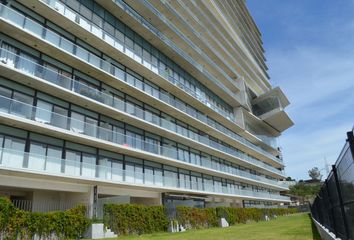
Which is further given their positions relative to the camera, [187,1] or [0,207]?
[187,1]

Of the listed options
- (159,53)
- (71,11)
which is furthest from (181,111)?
(71,11)

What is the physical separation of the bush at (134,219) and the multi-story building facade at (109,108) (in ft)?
9.19

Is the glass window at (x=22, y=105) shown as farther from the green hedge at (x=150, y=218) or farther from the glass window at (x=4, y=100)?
the green hedge at (x=150, y=218)

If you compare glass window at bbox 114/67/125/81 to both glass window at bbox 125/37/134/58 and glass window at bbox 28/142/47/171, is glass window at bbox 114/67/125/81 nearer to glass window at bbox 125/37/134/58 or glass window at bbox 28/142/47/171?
glass window at bbox 125/37/134/58

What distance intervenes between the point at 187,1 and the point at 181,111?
21389mm

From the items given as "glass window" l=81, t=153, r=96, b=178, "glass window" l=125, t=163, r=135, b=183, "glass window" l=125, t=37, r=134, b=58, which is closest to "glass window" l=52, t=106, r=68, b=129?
"glass window" l=81, t=153, r=96, b=178

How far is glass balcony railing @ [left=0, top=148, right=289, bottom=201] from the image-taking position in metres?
21.1

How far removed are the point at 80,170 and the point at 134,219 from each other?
5.78 meters

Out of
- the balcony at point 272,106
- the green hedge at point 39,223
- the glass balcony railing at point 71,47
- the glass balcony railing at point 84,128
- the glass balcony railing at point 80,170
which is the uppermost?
the balcony at point 272,106

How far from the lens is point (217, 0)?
70.0 metres

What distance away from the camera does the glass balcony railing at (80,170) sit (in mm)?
21131

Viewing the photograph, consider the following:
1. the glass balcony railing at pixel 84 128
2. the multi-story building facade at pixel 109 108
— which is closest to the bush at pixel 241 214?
the multi-story building facade at pixel 109 108

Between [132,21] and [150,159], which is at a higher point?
[132,21]

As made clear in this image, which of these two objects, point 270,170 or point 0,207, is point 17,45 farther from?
point 270,170
